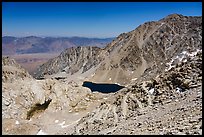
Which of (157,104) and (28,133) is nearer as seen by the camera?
(157,104)

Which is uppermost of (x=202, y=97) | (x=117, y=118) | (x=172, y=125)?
(x=202, y=97)

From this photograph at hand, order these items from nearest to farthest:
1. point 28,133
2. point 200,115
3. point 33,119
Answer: point 200,115 < point 28,133 < point 33,119

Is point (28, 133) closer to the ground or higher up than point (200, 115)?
closer to the ground

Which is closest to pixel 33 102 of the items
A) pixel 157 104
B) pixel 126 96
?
pixel 126 96

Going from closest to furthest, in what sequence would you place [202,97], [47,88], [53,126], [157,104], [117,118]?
[202,97]
[157,104]
[117,118]
[53,126]
[47,88]

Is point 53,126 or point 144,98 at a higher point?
point 144,98

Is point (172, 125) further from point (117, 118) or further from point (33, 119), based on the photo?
point (33, 119)

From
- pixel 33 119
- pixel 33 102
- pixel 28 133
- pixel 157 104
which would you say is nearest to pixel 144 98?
pixel 157 104

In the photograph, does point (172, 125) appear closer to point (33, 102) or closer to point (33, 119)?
point (33, 119)

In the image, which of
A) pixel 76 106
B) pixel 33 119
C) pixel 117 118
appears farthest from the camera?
pixel 76 106
